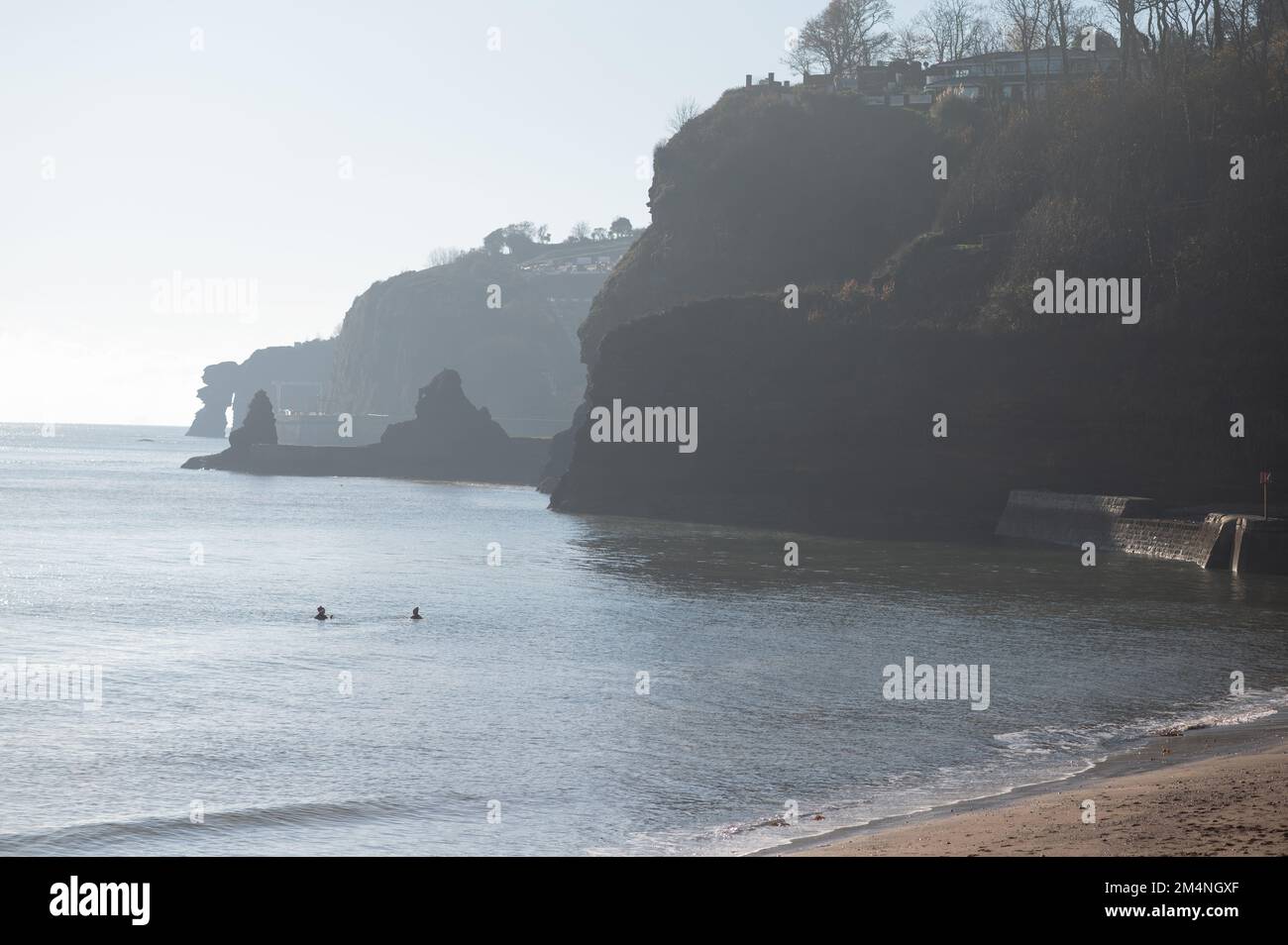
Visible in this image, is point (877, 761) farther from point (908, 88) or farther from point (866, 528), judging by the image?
point (908, 88)

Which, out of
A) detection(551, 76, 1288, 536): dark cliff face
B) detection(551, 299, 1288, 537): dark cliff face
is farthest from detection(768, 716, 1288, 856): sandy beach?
detection(551, 76, 1288, 536): dark cliff face

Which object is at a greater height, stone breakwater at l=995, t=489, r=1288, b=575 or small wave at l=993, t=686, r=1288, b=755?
stone breakwater at l=995, t=489, r=1288, b=575

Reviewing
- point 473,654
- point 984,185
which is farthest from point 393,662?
point 984,185

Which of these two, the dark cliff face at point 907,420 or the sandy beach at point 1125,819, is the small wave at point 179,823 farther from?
the dark cliff face at point 907,420

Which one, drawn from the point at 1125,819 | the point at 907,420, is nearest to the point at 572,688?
the point at 1125,819

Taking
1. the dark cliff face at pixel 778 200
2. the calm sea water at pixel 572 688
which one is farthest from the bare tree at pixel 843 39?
the calm sea water at pixel 572 688

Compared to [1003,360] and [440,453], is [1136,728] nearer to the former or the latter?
[1003,360]

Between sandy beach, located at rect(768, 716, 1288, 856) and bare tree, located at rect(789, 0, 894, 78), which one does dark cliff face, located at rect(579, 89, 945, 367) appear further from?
sandy beach, located at rect(768, 716, 1288, 856)
